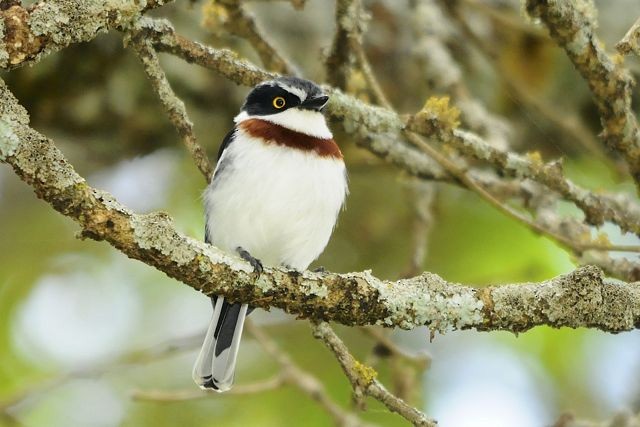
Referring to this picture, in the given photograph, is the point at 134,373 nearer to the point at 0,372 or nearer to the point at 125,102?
the point at 0,372

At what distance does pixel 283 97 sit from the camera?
158 inches

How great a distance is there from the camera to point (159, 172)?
263 inches

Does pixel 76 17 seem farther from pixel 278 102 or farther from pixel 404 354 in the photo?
pixel 404 354

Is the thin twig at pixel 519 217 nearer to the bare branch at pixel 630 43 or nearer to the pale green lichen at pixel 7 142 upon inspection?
the bare branch at pixel 630 43

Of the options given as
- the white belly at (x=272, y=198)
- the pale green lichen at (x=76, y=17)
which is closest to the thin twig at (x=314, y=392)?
the white belly at (x=272, y=198)

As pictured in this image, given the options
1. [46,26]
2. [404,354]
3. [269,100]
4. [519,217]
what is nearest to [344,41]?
[269,100]

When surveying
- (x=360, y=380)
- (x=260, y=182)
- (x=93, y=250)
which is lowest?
(x=360, y=380)

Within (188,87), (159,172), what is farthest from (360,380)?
(159,172)

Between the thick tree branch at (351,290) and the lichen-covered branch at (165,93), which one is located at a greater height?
the lichen-covered branch at (165,93)

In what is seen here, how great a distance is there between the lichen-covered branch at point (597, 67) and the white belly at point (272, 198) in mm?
1132

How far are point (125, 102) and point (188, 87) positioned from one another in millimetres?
360

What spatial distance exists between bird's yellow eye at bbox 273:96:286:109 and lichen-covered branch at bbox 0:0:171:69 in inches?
59.8

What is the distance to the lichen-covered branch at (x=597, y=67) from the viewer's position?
3184 millimetres

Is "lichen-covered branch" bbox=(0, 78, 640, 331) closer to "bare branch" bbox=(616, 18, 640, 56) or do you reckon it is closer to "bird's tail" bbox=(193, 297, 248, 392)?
"bare branch" bbox=(616, 18, 640, 56)
